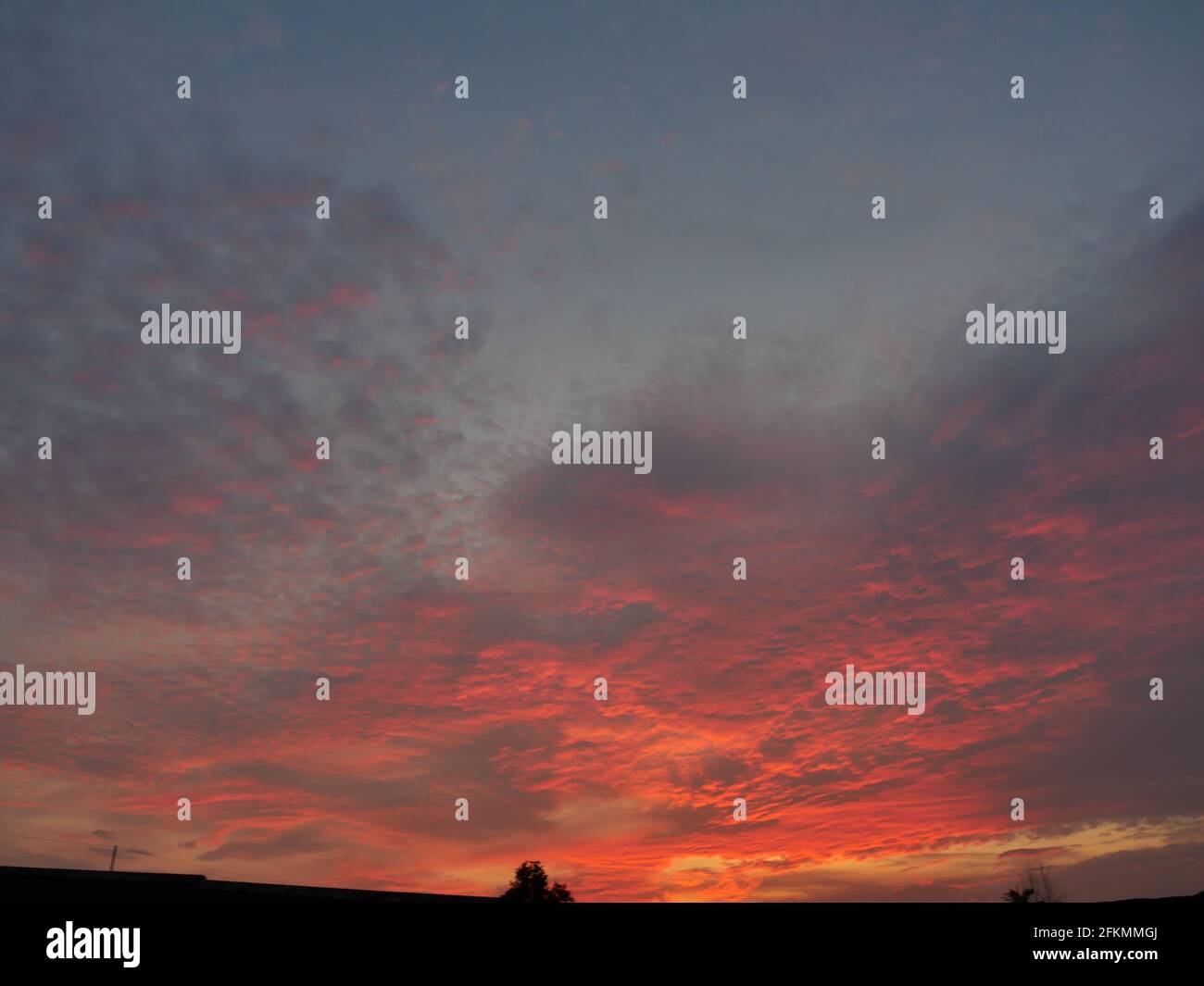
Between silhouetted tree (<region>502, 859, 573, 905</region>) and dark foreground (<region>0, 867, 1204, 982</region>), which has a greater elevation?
dark foreground (<region>0, 867, 1204, 982</region>)

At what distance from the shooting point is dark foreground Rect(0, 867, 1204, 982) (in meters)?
14.6

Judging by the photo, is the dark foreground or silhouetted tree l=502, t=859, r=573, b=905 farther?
silhouetted tree l=502, t=859, r=573, b=905
